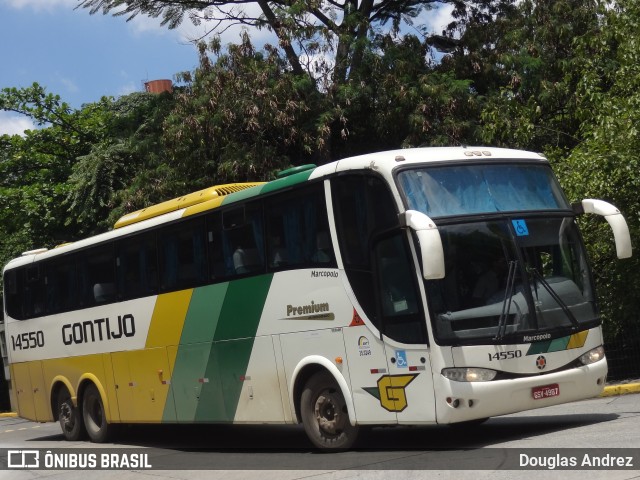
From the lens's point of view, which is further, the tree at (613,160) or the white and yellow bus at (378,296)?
the tree at (613,160)

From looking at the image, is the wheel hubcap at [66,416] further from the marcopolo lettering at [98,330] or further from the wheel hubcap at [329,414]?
the wheel hubcap at [329,414]

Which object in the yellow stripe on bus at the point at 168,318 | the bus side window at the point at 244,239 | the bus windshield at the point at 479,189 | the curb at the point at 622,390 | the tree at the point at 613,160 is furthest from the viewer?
the tree at the point at 613,160

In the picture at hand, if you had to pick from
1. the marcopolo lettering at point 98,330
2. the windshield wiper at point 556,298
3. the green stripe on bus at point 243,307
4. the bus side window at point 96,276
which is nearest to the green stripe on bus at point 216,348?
the green stripe on bus at point 243,307

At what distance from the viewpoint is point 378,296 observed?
1105 cm

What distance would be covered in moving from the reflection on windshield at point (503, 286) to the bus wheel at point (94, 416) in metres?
8.59

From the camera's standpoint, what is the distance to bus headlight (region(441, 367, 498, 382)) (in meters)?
10.3

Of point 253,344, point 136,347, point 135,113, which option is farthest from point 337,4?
point 253,344

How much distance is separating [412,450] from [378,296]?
1788mm

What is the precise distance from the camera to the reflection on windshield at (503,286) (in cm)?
1048

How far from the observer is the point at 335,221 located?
11.6 meters

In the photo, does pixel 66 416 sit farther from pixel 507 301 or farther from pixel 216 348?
pixel 507 301

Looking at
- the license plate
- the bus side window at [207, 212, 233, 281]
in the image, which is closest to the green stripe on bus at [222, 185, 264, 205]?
the bus side window at [207, 212, 233, 281]

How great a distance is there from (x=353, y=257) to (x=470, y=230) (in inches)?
54.4

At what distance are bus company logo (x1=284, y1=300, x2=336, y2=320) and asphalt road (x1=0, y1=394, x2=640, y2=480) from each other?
1590 mm
